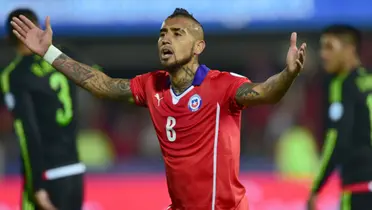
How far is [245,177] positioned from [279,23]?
6012mm

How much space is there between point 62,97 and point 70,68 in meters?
1.43

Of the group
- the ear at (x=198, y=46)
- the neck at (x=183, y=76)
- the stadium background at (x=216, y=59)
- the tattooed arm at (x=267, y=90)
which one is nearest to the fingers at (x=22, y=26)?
the neck at (x=183, y=76)

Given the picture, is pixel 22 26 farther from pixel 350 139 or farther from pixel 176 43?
pixel 350 139

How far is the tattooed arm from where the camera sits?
5816 mm

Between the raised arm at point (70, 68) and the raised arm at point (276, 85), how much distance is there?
930 millimetres

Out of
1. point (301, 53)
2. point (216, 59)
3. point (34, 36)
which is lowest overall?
point (216, 59)

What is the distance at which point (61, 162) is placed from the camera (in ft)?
27.0

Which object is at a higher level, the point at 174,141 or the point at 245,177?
the point at 174,141

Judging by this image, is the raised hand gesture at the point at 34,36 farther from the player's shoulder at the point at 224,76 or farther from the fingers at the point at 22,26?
the player's shoulder at the point at 224,76

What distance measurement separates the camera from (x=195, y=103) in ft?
20.8

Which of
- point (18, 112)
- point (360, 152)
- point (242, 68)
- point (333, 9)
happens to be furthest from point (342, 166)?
point (242, 68)

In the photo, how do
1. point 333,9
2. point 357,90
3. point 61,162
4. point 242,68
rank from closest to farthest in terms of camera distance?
point 357,90 < point 61,162 < point 333,9 < point 242,68

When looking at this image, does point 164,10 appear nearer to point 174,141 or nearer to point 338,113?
point 338,113

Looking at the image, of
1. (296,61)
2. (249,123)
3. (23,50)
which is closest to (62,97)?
(23,50)
